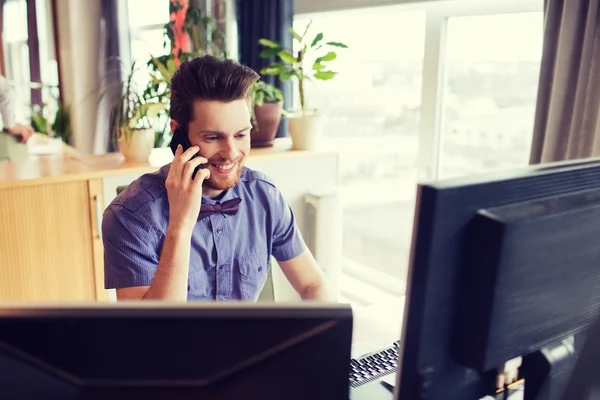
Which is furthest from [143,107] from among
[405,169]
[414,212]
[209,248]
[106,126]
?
[106,126]

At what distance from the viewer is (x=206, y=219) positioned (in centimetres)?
153

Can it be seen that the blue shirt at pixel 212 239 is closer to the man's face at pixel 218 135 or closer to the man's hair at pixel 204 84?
the man's face at pixel 218 135

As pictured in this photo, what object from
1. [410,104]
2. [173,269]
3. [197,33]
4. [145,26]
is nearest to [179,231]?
[173,269]

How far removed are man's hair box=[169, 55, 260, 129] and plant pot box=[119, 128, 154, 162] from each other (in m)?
0.94

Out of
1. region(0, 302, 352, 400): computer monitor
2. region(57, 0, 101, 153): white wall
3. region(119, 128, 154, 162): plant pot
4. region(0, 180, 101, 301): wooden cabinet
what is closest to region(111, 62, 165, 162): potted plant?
region(119, 128, 154, 162): plant pot

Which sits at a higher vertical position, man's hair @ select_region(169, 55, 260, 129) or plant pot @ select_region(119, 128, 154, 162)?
man's hair @ select_region(169, 55, 260, 129)

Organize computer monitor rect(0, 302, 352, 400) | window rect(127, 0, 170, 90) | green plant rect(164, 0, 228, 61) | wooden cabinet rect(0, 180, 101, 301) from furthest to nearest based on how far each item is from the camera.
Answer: window rect(127, 0, 170, 90), green plant rect(164, 0, 228, 61), wooden cabinet rect(0, 180, 101, 301), computer monitor rect(0, 302, 352, 400)

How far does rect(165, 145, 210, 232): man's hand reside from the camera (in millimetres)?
1401

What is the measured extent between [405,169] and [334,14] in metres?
0.92

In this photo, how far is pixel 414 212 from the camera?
0.66m

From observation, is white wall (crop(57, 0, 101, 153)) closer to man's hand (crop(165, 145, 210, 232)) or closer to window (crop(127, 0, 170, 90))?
window (crop(127, 0, 170, 90))

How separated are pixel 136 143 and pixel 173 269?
1.26 meters

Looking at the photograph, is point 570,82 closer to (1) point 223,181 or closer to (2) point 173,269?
(1) point 223,181

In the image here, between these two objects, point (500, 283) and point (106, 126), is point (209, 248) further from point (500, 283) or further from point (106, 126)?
point (106, 126)
